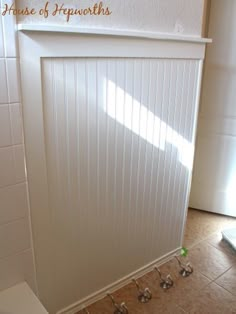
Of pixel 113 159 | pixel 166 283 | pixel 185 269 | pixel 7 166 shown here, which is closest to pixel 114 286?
pixel 166 283

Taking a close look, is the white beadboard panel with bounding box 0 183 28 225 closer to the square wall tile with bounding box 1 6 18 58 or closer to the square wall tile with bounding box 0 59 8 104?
the square wall tile with bounding box 0 59 8 104

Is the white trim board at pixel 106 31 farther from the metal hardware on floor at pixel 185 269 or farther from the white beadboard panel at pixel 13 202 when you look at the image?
the metal hardware on floor at pixel 185 269

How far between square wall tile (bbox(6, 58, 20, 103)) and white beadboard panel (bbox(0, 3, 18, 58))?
1.0 inches

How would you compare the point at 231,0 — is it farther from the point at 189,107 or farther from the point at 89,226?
the point at 89,226

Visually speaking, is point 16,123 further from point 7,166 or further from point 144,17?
point 144,17

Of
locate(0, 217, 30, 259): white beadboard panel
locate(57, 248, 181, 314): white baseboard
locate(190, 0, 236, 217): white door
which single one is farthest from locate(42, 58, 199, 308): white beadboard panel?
locate(190, 0, 236, 217): white door

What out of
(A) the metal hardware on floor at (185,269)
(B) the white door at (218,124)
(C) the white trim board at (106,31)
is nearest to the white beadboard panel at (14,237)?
(C) the white trim board at (106,31)

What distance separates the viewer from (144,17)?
140 centimetres

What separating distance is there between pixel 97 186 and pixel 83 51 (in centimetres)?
60

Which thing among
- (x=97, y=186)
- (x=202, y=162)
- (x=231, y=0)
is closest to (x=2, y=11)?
(x=97, y=186)

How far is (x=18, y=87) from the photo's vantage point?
1.08m

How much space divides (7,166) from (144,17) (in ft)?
2.89

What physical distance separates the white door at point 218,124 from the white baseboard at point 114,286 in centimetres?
68

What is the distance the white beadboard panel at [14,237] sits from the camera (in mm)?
1208
